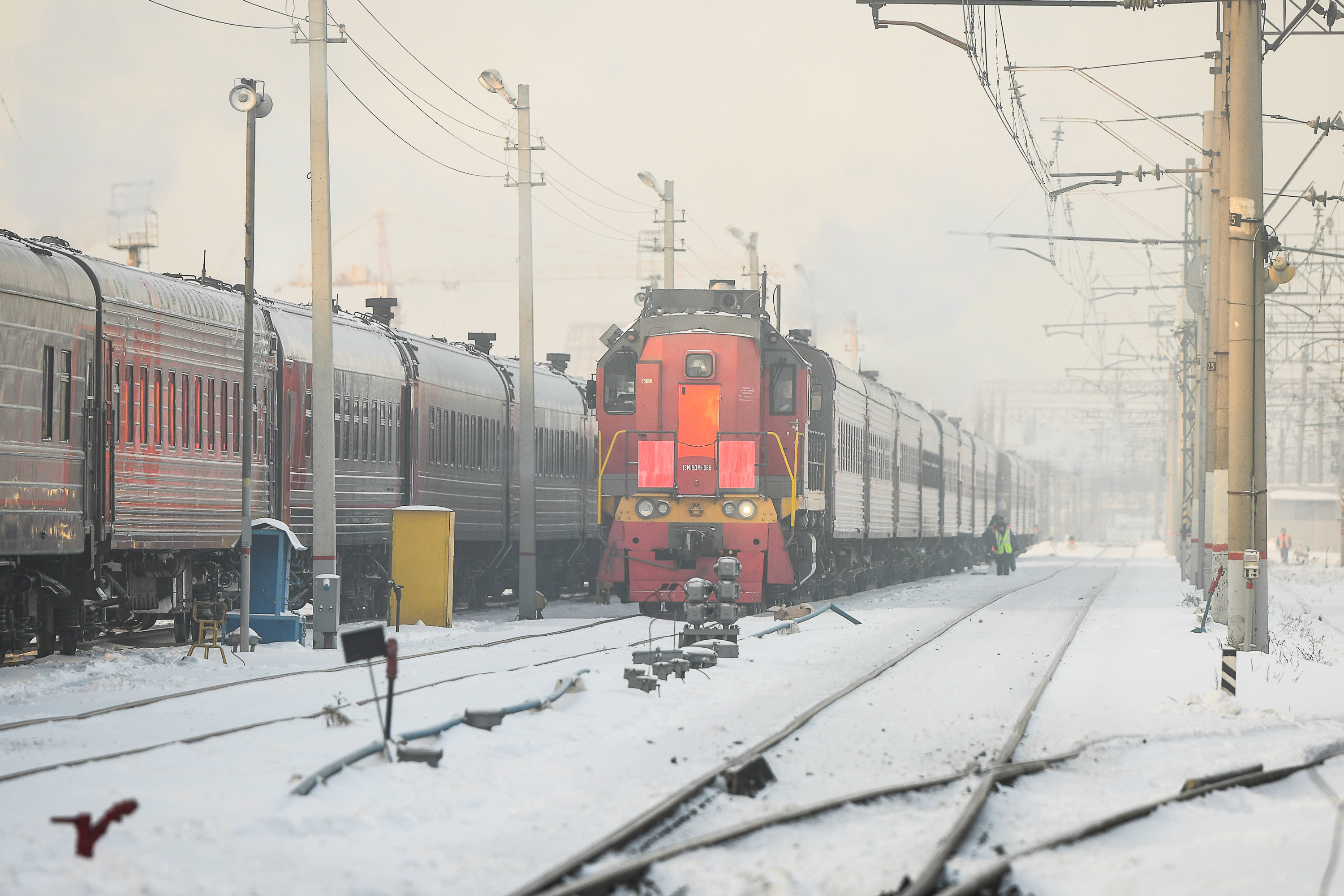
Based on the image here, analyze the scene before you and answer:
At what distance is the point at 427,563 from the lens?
72.9 ft

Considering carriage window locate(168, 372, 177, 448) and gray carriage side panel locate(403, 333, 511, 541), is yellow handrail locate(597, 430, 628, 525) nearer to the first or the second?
gray carriage side panel locate(403, 333, 511, 541)

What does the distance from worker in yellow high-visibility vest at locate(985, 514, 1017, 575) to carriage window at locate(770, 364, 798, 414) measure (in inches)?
905

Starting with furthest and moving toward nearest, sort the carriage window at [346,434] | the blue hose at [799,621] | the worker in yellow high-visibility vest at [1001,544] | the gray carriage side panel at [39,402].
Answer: the worker in yellow high-visibility vest at [1001,544] → the carriage window at [346,434] → the blue hose at [799,621] → the gray carriage side panel at [39,402]

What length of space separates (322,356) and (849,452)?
12148 mm

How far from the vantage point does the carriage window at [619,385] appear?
2356cm

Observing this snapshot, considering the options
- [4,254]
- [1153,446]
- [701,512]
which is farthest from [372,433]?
[1153,446]

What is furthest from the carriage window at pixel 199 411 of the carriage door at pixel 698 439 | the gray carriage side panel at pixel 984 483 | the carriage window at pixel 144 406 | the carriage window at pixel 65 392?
the gray carriage side panel at pixel 984 483

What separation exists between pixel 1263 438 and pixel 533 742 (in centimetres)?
1188

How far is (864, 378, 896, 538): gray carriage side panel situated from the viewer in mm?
31594

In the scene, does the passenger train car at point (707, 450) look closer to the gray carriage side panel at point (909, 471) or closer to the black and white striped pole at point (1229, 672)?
the black and white striped pole at point (1229, 672)

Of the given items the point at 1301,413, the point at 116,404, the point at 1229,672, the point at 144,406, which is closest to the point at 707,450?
the point at 144,406

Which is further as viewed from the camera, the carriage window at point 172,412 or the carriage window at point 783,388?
the carriage window at point 783,388

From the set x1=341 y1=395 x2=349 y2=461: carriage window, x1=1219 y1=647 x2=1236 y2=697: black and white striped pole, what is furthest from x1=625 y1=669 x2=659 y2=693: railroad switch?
x1=341 y1=395 x2=349 y2=461: carriage window

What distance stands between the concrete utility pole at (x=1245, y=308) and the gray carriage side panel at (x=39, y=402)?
12657mm
